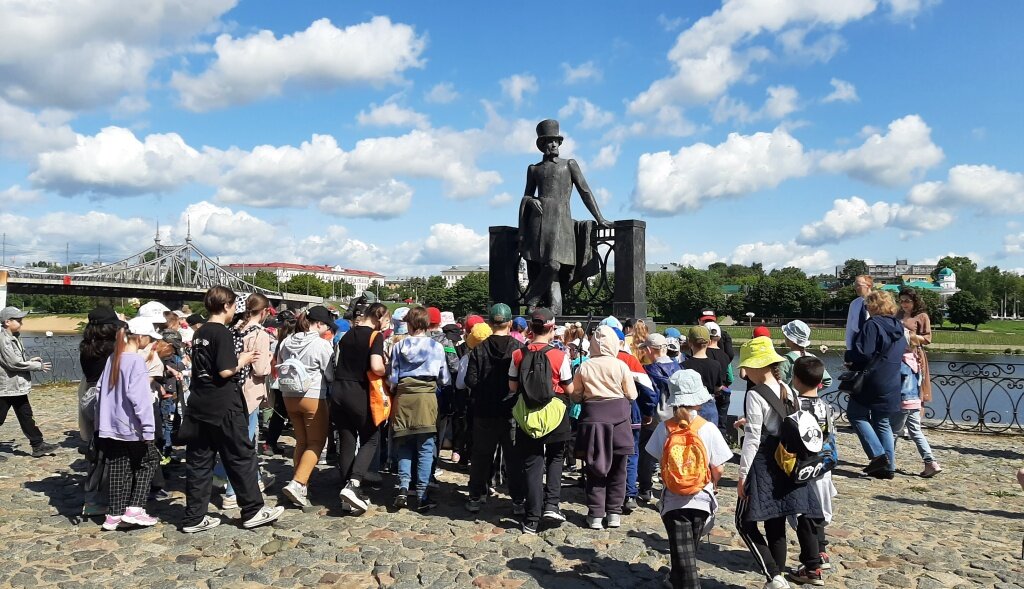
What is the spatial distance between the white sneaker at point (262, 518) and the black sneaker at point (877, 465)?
5012 mm

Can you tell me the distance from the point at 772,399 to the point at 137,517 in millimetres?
4118

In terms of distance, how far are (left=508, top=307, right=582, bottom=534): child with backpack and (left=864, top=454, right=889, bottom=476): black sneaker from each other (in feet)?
10.6

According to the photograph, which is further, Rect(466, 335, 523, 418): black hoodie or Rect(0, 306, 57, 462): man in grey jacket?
Rect(0, 306, 57, 462): man in grey jacket

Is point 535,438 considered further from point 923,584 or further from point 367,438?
point 923,584

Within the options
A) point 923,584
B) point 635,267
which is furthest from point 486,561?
point 635,267

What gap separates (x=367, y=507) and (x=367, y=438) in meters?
0.49

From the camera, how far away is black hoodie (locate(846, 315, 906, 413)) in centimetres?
595

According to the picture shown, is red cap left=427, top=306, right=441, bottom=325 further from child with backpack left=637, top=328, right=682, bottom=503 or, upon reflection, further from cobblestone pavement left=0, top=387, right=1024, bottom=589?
child with backpack left=637, top=328, right=682, bottom=503

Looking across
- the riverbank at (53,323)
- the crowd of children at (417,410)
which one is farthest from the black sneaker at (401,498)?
the riverbank at (53,323)

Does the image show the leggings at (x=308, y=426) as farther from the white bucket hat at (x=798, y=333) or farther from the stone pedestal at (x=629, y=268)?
the stone pedestal at (x=629, y=268)

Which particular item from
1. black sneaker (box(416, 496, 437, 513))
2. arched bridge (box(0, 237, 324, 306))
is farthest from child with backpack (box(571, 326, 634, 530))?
arched bridge (box(0, 237, 324, 306))

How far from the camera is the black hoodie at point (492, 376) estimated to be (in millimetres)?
4797

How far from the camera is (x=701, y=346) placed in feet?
18.2

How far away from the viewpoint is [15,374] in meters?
6.48
